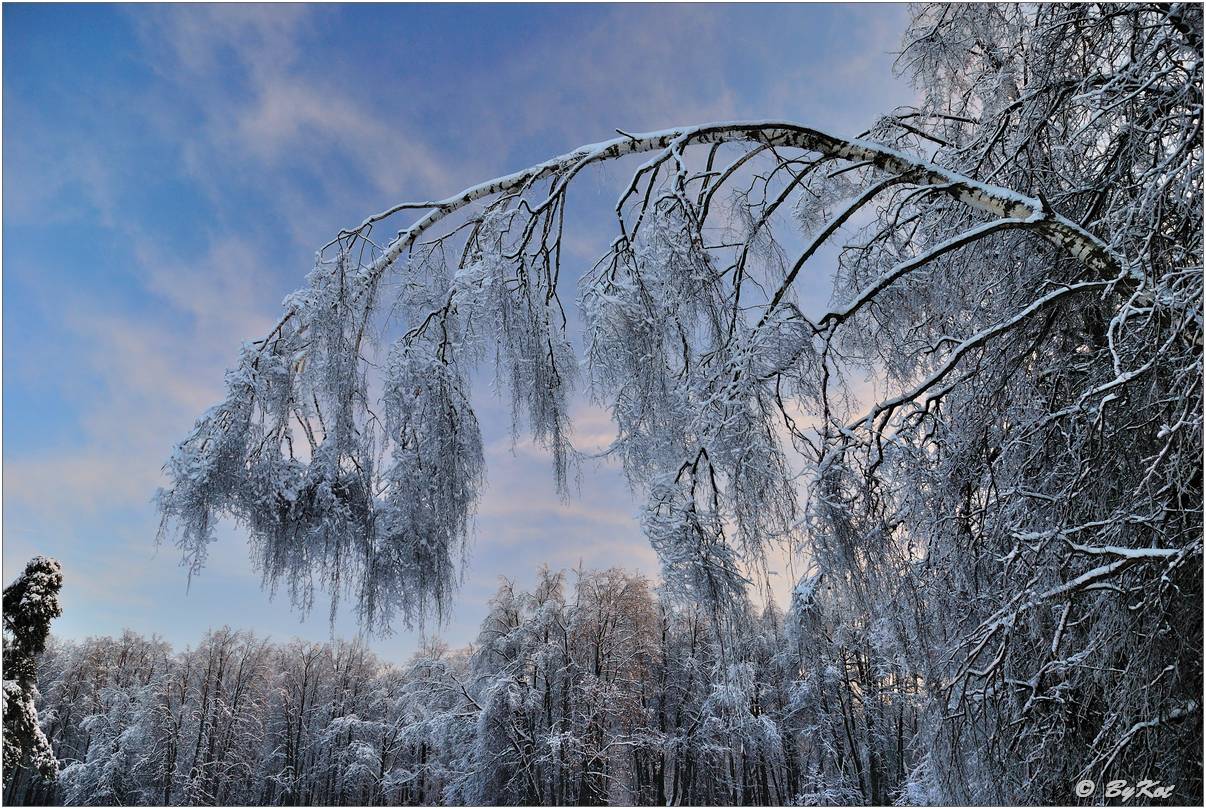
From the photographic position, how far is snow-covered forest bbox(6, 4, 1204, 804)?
2150 mm

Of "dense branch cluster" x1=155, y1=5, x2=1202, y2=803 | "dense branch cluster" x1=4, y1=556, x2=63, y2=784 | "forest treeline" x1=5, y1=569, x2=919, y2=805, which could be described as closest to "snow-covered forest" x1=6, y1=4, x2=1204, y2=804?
"dense branch cluster" x1=155, y1=5, x2=1202, y2=803

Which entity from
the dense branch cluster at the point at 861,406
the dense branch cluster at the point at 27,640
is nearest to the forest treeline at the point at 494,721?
the dense branch cluster at the point at 27,640

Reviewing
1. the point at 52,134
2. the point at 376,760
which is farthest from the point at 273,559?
the point at 376,760

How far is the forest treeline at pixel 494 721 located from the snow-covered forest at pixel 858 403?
7344 mm

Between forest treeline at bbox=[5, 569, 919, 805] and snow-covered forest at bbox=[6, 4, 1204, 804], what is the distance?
7344mm

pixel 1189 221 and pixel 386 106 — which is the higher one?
pixel 386 106

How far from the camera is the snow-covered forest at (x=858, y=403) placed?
2150 millimetres

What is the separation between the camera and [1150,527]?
2273mm

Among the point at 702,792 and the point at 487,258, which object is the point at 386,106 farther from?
the point at 702,792

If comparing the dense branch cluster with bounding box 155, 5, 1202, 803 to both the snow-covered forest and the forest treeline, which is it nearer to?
the snow-covered forest

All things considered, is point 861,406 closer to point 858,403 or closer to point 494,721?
point 858,403

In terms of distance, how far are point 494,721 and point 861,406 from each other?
1274cm

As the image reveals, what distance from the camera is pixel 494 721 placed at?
1370 cm

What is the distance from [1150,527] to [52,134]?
5807mm
